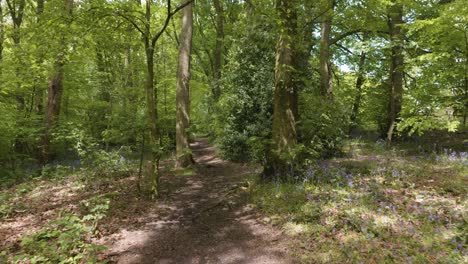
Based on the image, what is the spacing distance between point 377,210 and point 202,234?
341 cm

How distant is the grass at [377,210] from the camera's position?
3.98 metres

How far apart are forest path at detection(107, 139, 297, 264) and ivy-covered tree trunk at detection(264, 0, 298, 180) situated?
1214 mm

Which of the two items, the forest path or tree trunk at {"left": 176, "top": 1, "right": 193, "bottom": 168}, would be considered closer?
the forest path

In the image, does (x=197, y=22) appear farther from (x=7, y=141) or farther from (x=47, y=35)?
(x=47, y=35)

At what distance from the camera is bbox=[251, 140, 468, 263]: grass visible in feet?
13.1

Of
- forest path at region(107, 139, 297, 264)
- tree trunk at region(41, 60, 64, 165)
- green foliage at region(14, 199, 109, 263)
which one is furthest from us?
tree trunk at region(41, 60, 64, 165)

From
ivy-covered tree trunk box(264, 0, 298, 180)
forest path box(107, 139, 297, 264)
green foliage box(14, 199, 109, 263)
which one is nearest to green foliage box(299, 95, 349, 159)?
ivy-covered tree trunk box(264, 0, 298, 180)

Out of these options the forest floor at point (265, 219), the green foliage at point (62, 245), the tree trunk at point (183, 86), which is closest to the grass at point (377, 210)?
the forest floor at point (265, 219)

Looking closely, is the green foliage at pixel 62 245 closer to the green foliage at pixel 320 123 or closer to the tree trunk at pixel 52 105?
the green foliage at pixel 320 123

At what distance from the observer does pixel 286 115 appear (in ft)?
25.3

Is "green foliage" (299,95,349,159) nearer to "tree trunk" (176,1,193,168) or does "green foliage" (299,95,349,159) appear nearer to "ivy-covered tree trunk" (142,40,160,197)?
"ivy-covered tree trunk" (142,40,160,197)

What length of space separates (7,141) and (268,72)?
1168 cm

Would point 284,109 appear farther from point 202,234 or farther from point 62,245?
point 62,245

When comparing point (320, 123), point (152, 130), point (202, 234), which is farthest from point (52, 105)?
point (320, 123)
